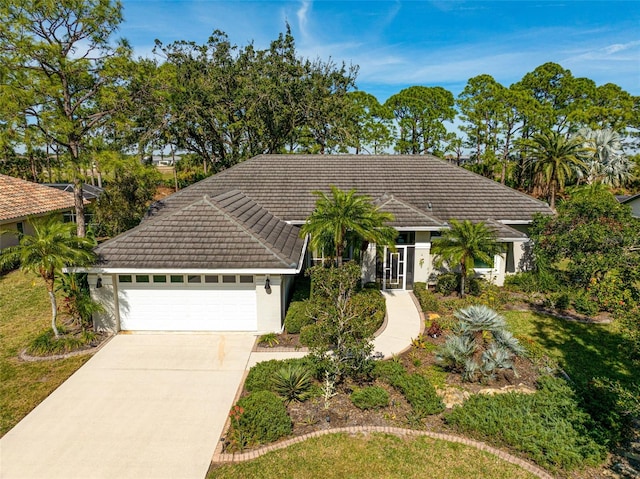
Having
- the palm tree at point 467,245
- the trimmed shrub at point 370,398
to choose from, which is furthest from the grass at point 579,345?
the trimmed shrub at point 370,398

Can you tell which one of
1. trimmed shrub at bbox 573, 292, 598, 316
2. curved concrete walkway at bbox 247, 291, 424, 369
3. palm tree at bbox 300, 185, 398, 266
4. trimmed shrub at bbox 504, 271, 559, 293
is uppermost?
palm tree at bbox 300, 185, 398, 266

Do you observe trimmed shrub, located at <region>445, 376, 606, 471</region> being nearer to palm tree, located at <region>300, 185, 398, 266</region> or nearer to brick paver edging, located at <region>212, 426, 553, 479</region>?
brick paver edging, located at <region>212, 426, 553, 479</region>

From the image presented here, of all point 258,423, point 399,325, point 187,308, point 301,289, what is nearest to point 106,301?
point 187,308

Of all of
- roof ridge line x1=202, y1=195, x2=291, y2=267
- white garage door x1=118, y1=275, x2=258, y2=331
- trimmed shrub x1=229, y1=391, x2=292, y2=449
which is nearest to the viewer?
trimmed shrub x1=229, y1=391, x2=292, y2=449

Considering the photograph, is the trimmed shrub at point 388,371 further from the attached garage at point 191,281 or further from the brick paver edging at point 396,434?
the attached garage at point 191,281

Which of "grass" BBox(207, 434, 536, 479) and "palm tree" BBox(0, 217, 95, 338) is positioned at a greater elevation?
"palm tree" BBox(0, 217, 95, 338)

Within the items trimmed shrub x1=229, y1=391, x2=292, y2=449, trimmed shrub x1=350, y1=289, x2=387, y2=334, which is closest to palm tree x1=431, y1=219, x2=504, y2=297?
trimmed shrub x1=350, y1=289, x2=387, y2=334

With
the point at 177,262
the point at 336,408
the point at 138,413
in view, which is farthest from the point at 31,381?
the point at 336,408
